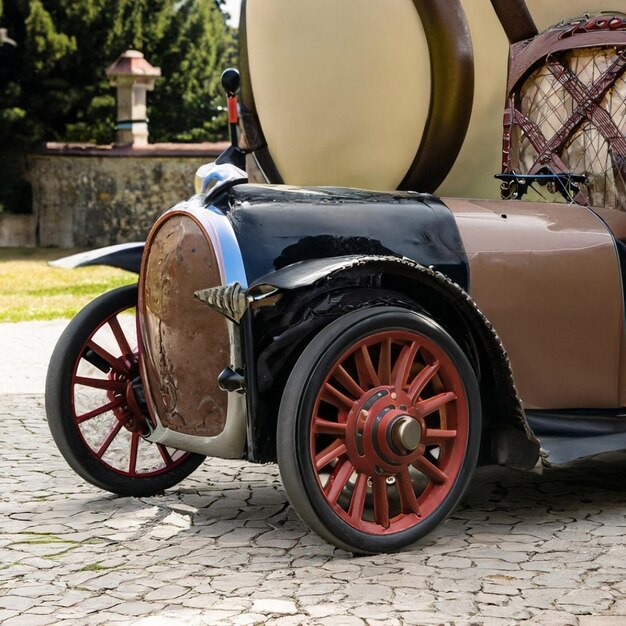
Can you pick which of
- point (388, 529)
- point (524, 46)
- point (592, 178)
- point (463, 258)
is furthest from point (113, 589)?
point (524, 46)

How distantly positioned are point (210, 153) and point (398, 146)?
58.7ft

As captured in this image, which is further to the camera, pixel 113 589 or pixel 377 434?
pixel 377 434

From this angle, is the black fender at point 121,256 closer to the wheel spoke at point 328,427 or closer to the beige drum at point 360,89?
the wheel spoke at point 328,427

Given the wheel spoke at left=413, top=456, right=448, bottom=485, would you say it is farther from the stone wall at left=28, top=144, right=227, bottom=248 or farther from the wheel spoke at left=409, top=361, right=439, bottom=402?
the stone wall at left=28, top=144, right=227, bottom=248

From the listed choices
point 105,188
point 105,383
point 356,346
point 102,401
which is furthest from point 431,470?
point 105,188

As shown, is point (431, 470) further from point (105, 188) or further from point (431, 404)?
Result: point (105, 188)

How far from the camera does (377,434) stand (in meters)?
3.42

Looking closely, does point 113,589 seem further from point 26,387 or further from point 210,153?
point 210,153

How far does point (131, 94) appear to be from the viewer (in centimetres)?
2353

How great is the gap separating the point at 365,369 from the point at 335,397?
127mm

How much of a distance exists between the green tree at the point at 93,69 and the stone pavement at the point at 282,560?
2097cm

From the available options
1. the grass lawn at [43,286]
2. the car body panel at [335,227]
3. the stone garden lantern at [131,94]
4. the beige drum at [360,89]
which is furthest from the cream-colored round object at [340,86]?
the stone garden lantern at [131,94]

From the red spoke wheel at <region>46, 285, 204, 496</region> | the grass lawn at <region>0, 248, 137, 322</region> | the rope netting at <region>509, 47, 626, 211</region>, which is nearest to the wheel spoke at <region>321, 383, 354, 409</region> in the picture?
the red spoke wheel at <region>46, 285, 204, 496</region>

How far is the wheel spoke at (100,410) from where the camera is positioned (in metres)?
4.09
